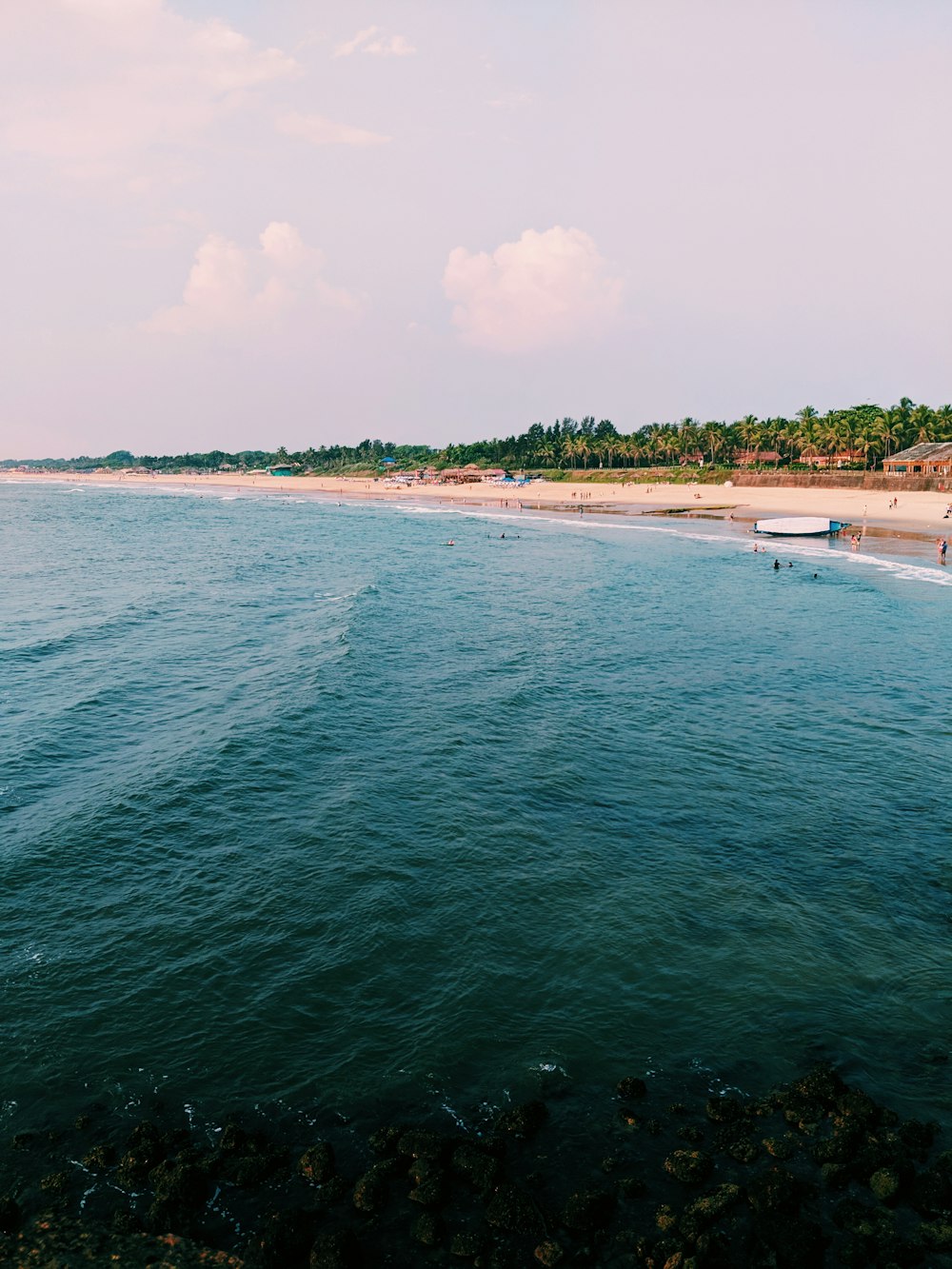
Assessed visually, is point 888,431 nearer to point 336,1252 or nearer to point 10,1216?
point 336,1252

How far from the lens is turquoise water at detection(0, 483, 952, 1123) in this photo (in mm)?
16297

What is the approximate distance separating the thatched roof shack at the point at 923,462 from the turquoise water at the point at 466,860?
90.8 meters

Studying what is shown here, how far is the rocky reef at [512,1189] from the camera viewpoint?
1215 centimetres

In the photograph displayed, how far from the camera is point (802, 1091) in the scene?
585 inches

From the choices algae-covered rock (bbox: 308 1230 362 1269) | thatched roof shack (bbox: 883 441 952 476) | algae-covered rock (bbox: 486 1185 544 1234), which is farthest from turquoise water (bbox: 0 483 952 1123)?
thatched roof shack (bbox: 883 441 952 476)

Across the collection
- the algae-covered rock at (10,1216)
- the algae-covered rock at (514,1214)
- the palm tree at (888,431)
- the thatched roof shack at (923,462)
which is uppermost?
the palm tree at (888,431)

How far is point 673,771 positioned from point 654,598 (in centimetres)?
3564

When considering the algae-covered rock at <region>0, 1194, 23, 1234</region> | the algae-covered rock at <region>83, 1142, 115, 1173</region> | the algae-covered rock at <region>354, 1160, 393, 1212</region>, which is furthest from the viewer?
the algae-covered rock at <region>83, 1142, 115, 1173</region>

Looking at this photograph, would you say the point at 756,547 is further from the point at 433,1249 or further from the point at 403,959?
the point at 433,1249

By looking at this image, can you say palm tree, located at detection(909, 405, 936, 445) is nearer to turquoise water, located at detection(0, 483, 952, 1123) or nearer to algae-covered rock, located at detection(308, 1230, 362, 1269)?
turquoise water, located at detection(0, 483, 952, 1123)

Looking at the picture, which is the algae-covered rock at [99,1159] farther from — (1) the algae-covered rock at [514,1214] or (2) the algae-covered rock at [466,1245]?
(1) the algae-covered rock at [514,1214]

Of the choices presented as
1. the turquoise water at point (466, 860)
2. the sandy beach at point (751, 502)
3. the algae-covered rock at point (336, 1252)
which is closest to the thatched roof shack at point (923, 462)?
the sandy beach at point (751, 502)

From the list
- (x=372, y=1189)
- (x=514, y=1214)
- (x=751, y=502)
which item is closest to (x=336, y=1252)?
(x=372, y=1189)

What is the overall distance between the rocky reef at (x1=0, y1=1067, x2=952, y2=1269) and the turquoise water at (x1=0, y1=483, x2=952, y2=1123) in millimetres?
907
